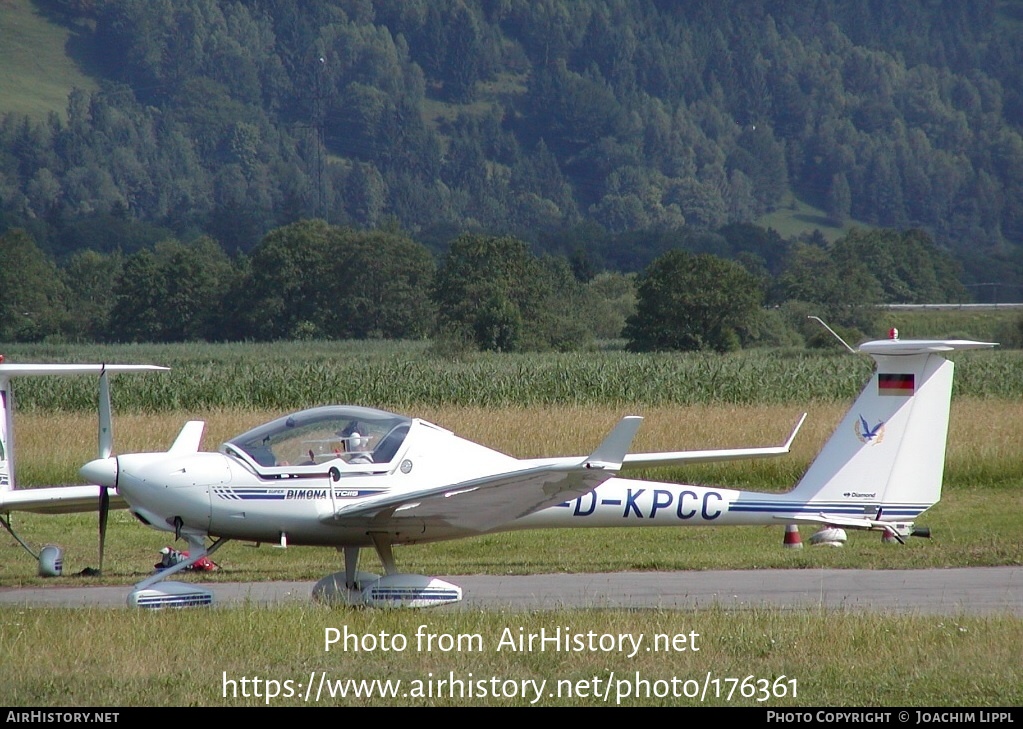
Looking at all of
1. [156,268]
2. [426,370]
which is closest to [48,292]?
[156,268]

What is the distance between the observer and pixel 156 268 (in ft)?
332

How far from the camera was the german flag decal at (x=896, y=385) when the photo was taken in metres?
11.6

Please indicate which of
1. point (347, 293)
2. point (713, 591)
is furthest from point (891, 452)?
point (347, 293)

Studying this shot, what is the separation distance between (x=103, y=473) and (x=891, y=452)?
6.51 meters

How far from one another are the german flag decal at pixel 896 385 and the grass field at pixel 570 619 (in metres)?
1.67

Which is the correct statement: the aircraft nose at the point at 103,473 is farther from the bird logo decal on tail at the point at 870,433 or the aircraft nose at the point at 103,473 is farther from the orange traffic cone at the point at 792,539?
the orange traffic cone at the point at 792,539

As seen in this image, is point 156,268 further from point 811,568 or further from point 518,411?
point 811,568

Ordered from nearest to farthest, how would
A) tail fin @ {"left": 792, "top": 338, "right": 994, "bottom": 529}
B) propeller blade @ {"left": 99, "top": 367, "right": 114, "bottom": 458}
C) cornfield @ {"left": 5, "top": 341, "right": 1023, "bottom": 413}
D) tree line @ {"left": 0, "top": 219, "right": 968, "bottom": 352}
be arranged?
propeller blade @ {"left": 99, "top": 367, "right": 114, "bottom": 458} < tail fin @ {"left": 792, "top": 338, "right": 994, "bottom": 529} < cornfield @ {"left": 5, "top": 341, "right": 1023, "bottom": 413} < tree line @ {"left": 0, "top": 219, "right": 968, "bottom": 352}

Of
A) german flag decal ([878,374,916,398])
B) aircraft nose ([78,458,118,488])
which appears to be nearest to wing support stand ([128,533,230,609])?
aircraft nose ([78,458,118,488])

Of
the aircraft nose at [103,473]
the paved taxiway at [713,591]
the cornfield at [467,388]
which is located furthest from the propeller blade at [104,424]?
the cornfield at [467,388]

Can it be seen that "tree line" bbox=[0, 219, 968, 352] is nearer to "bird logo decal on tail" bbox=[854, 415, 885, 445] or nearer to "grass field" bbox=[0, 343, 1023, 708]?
"grass field" bbox=[0, 343, 1023, 708]

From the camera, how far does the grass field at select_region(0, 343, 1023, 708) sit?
7.41 metres

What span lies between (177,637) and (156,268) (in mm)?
96340

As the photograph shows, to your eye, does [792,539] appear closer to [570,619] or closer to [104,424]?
[570,619]
